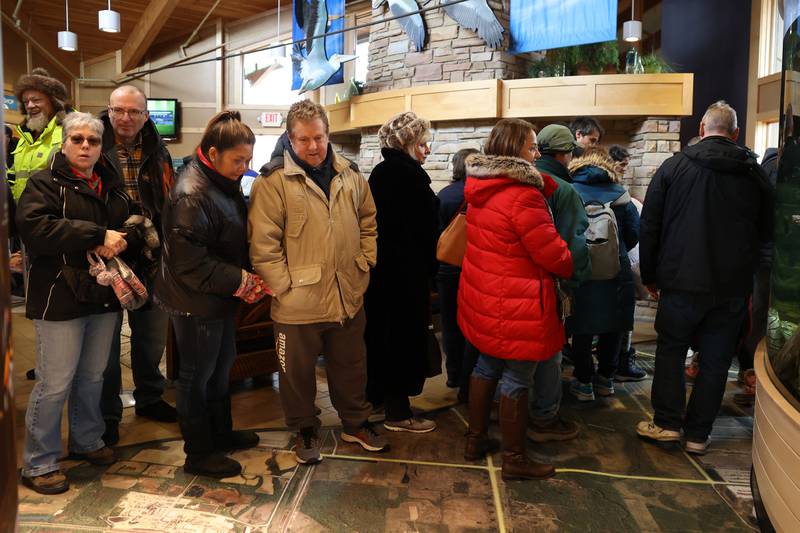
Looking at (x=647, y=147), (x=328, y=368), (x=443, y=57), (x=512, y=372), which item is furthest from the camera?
(x=443, y=57)

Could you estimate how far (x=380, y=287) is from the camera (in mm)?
3037

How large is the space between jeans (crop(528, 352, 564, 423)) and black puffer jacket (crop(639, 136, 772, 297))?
66cm

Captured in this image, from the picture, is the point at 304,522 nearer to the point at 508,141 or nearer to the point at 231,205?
the point at 231,205

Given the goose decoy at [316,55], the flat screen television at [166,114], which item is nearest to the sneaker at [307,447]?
the goose decoy at [316,55]

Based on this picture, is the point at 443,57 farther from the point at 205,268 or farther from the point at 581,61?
the point at 205,268

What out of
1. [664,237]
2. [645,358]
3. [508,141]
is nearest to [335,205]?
[508,141]

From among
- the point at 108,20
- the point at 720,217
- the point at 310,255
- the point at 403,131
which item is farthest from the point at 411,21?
the point at 310,255

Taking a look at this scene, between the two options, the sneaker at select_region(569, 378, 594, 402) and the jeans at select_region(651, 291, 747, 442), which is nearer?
the jeans at select_region(651, 291, 747, 442)

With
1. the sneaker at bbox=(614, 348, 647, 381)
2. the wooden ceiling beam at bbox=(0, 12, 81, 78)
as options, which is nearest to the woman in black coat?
the sneaker at bbox=(614, 348, 647, 381)

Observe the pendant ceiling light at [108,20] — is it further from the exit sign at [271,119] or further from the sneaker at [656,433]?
the sneaker at [656,433]

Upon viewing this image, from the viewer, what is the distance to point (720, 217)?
9.09 ft

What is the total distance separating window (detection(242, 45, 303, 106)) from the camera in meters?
11.7

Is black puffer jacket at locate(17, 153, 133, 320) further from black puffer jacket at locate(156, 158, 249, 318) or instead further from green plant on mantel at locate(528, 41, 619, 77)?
green plant on mantel at locate(528, 41, 619, 77)

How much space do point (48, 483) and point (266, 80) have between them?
1038cm
